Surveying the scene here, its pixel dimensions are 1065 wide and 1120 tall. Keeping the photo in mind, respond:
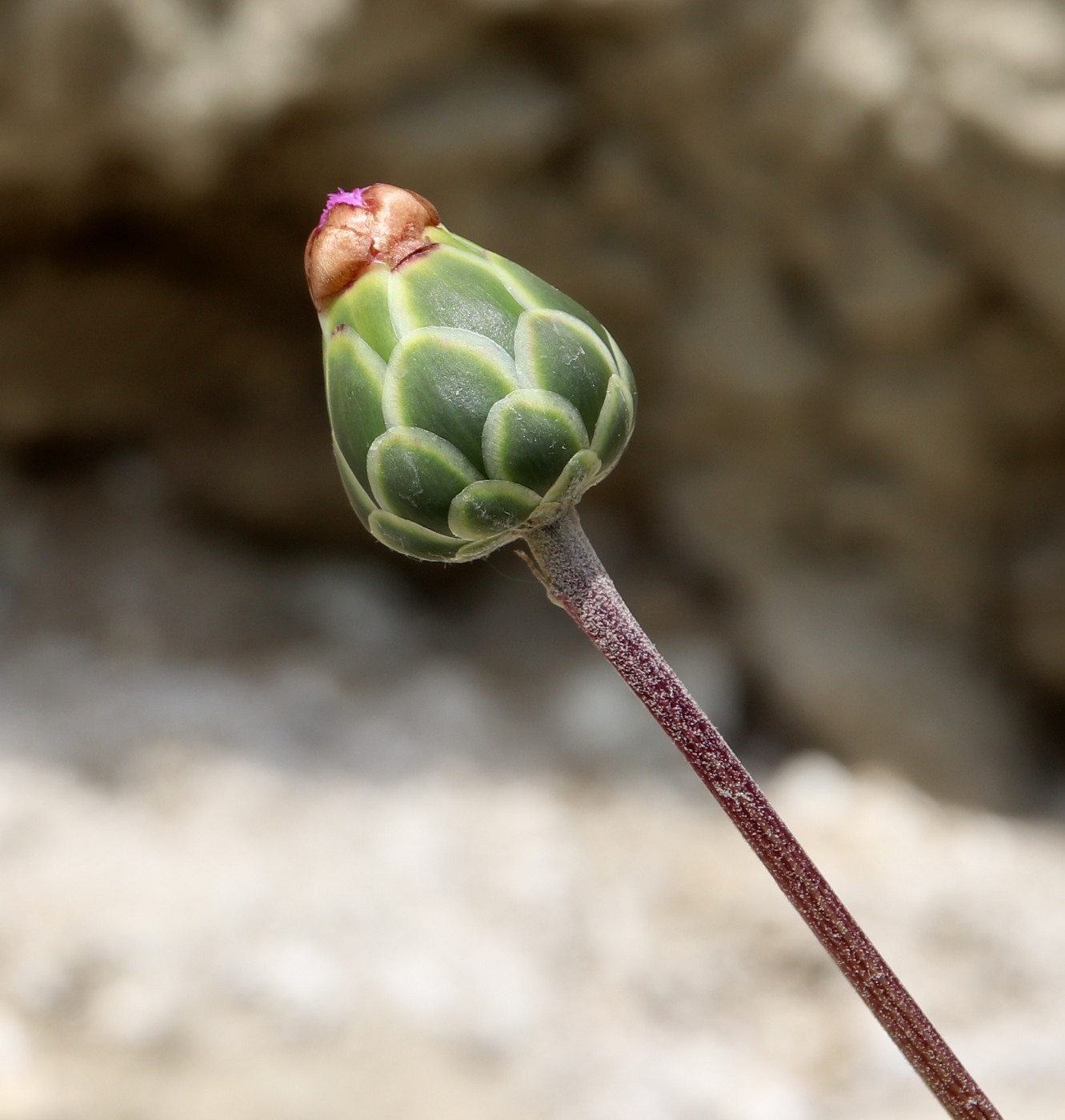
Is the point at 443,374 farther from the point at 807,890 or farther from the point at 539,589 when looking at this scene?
the point at 539,589

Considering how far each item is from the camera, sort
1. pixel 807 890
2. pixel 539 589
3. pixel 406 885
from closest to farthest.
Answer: pixel 807 890 → pixel 406 885 → pixel 539 589

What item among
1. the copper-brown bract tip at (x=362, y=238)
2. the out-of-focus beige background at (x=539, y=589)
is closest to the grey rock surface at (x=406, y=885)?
the out-of-focus beige background at (x=539, y=589)

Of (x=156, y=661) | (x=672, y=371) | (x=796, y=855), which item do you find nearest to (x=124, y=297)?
(x=156, y=661)

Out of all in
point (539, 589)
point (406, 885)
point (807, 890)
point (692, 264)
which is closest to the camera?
point (807, 890)

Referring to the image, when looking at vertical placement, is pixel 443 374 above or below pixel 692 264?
above

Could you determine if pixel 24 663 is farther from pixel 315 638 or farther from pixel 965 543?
pixel 965 543

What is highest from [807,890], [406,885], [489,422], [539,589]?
[489,422]

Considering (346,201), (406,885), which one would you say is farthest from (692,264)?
(346,201)
